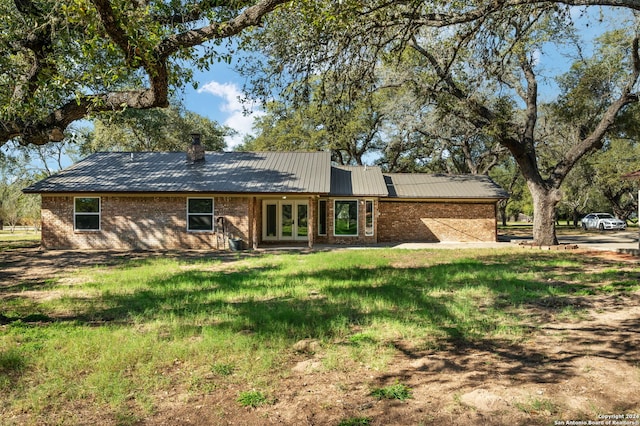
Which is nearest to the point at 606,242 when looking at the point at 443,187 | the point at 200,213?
the point at 443,187

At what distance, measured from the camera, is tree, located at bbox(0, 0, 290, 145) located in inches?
201

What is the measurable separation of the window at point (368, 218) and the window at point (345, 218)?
45 cm

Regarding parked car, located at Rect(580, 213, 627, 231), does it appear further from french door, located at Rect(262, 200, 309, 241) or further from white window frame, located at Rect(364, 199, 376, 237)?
french door, located at Rect(262, 200, 309, 241)

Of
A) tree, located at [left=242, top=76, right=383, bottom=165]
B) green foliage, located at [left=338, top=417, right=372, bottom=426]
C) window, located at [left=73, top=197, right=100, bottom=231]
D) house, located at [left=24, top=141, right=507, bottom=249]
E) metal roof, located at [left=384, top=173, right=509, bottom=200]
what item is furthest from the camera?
tree, located at [left=242, top=76, right=383, bottom=165]

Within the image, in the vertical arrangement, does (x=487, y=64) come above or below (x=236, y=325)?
above

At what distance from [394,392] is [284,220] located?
1722 cm

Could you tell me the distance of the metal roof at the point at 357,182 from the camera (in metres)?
19.7

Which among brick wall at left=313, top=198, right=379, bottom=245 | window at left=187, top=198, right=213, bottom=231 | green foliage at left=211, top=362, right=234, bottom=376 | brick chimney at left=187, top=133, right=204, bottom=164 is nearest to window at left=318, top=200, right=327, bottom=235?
brick wall at left=313, top=198, right=379, bottom=245

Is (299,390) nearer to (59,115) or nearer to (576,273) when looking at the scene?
(59,115)

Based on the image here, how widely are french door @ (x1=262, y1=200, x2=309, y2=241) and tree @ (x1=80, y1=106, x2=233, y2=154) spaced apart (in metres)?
10.9

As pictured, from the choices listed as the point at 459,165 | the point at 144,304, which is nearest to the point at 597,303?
the point at 144,304

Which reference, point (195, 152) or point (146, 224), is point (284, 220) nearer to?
point (195, 152)

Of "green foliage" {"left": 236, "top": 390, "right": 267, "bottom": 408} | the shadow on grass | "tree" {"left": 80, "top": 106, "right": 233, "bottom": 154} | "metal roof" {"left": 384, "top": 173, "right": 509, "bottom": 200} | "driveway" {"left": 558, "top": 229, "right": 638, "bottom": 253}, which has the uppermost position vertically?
"tree" {"left": 80, "top": 106, "right": 233, "bottom": 154}

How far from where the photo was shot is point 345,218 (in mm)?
20156
